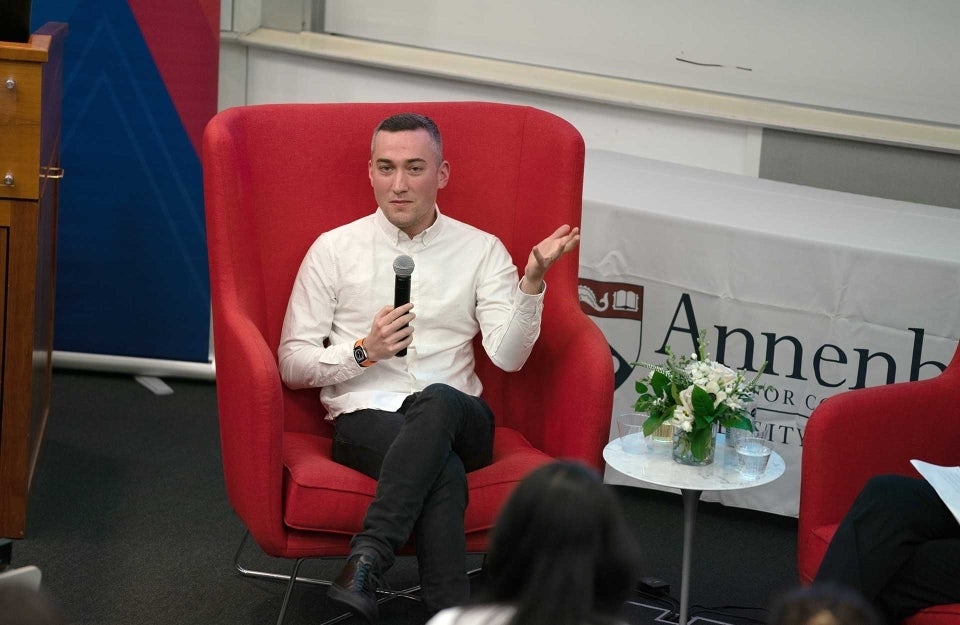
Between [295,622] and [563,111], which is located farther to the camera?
[563,111]

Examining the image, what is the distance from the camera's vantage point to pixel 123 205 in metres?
4.57

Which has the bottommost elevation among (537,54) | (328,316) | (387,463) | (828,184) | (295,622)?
(295,622)

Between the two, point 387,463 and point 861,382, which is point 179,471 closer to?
point 387,463

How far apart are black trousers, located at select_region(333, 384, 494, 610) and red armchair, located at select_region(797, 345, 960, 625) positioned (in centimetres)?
73

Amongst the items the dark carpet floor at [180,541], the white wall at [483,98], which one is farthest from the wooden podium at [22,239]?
the white wall at [483,98]

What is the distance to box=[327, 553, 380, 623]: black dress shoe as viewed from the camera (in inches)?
99.4

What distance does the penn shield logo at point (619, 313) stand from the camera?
3.79 meters

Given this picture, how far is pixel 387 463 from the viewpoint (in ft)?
8.82

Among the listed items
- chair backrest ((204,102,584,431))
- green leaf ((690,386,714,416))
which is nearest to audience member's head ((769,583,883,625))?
green leaf ((690,386,714,416))

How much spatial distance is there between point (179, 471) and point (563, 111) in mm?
1853

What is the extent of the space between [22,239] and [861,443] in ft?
6.91

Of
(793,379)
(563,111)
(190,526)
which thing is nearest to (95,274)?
(190,526)

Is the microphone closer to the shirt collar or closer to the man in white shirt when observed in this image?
the man in white shirt

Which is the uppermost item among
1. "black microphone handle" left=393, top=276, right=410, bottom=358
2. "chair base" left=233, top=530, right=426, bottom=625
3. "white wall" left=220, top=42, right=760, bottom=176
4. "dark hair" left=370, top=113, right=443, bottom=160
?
"white wall" left=220, top=42, right=760, bottom=176
